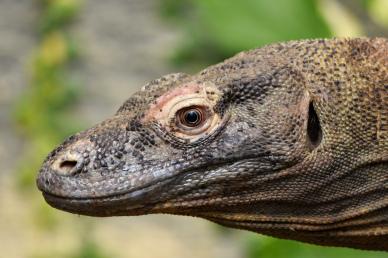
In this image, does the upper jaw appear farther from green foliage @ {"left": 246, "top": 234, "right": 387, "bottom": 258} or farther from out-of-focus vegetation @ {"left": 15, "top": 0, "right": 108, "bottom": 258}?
out-of-focus vegetation @ {"left": 15, "top": 0, "right": 108, "bottom": 258}

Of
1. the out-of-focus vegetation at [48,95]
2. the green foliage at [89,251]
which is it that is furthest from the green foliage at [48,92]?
the green foliage at [89,251]

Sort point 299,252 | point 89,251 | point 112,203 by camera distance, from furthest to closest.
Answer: point 89,251 → point 299,252 → point 112,203

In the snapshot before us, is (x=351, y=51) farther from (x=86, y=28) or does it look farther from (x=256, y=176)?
(x=86, y=28)

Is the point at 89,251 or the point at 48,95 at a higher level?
the point at 48,95

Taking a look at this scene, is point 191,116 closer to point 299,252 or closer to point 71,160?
point 71,160

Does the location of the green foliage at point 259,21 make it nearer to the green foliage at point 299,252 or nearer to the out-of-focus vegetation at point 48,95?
the green foliage at point 299,252

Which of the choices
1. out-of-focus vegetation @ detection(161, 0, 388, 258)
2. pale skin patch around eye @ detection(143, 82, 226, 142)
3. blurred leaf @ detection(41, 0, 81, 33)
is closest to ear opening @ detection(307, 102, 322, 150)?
pale skin patch around eye @ detection(143, 82, 226, 142)

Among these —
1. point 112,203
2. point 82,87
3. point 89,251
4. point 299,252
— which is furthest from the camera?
point 82,87

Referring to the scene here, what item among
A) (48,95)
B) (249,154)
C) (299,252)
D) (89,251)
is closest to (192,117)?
→ (249,154)
